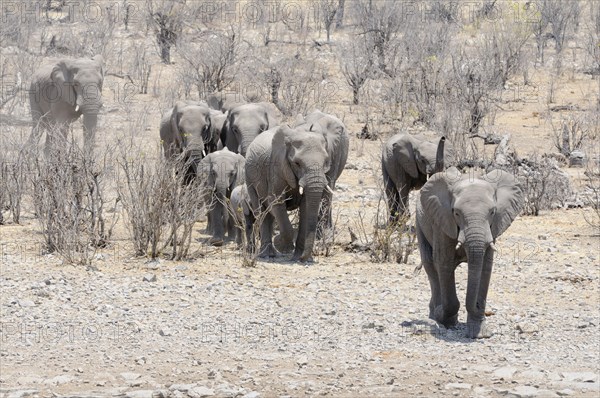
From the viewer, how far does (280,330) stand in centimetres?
943

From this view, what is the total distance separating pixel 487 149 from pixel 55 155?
8.99 m

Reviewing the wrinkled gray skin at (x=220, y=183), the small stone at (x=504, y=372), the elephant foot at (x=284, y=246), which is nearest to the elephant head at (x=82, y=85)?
the wrinkled gray skin at (x=220, y=183)

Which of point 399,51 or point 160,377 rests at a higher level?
point 399,51

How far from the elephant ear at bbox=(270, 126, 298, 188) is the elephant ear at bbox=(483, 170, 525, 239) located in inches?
117

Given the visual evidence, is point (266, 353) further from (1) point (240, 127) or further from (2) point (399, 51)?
(2) point (399, 51)

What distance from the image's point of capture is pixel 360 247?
1252cm

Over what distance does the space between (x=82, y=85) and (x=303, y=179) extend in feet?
22.8

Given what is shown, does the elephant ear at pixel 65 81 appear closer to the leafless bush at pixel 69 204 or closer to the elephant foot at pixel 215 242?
the leafless bush at pixel 69 204

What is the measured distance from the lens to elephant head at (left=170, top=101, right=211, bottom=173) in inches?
568

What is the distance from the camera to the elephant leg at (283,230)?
1202 cm

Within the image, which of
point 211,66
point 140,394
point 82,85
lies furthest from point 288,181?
point 211,66

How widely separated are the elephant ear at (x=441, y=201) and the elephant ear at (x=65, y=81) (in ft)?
32.2

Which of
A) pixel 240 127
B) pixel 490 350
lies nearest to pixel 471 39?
pixel 240 127

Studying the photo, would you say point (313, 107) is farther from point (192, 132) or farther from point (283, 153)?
point (283, 153)
